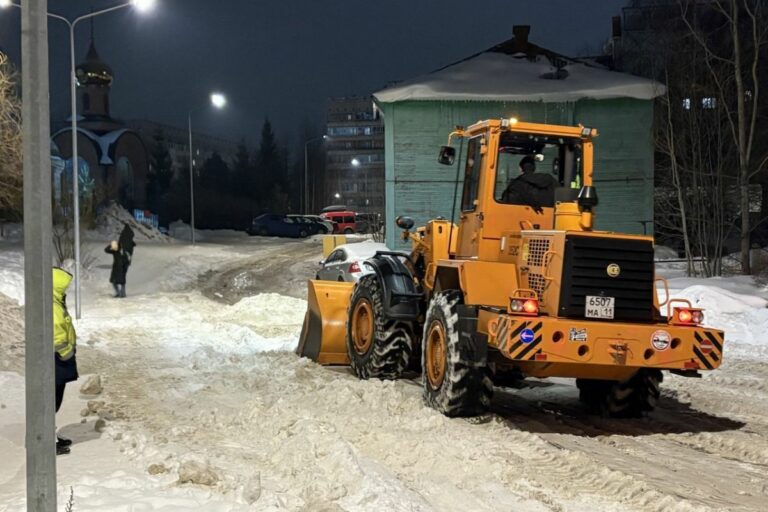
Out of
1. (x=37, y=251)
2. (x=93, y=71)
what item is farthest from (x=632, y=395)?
(x=93, y=71)

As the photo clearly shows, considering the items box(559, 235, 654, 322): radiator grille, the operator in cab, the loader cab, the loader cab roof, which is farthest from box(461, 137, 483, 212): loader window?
box(559, 235, 654, 322): radiator grille

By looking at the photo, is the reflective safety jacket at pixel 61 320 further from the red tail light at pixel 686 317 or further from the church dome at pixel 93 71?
the church dome at pixel 93 71

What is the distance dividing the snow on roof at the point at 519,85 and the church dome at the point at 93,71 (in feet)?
132

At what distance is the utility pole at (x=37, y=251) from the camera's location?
363 centimetres

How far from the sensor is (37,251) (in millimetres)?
3648

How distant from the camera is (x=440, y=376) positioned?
820cm

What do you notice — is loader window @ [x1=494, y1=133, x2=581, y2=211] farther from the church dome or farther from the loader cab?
the church dome

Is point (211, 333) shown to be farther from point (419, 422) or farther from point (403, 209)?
point (403, 209)

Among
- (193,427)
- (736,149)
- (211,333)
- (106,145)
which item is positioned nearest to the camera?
(193,427)

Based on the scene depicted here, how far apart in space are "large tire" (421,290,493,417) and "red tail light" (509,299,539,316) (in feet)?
2.34

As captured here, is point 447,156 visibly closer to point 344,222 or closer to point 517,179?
point 517,179

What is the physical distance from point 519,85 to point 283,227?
26.1 m

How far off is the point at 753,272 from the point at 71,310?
17.7 meters

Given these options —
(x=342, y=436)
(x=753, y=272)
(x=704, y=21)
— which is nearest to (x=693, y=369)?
(x=342, y=436)
